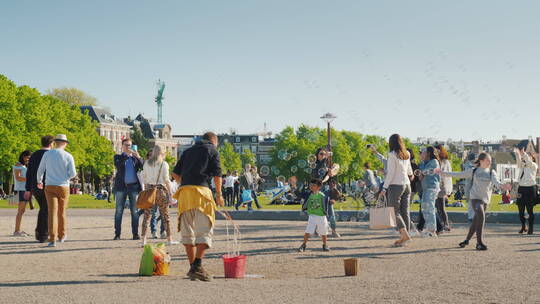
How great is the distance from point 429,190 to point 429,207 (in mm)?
405

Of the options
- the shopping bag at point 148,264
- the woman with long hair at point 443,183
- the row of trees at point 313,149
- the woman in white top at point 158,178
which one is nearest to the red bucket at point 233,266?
the shopping bag at point 148,264

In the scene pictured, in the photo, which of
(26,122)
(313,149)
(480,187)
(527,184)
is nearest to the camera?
(480,187)

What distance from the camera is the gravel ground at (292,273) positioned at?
24.3 feet

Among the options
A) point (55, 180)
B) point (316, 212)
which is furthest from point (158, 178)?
point (316, 212)

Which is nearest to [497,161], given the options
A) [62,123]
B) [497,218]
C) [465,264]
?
[62,123]

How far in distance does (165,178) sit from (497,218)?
11.6m

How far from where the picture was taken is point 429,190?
1476 centimetres

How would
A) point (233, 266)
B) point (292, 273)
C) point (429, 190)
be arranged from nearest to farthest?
point (233, 266), point (292, 273), point (429, 190)

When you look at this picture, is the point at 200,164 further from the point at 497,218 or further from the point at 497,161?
the point at 497,161

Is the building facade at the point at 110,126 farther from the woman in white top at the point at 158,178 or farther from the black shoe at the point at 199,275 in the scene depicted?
the black shoe at the point at 199,275

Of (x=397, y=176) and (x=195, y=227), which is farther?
(x=397, y=176)

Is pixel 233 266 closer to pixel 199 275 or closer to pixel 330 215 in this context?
pixel 199 275

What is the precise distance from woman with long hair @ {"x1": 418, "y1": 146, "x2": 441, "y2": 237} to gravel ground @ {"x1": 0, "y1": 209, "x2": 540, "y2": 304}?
42 cm

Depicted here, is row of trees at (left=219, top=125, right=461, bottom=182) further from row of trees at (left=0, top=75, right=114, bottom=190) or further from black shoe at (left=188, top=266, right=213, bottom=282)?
black shoe at (left=188, top=266, right=213, bottom=282)
